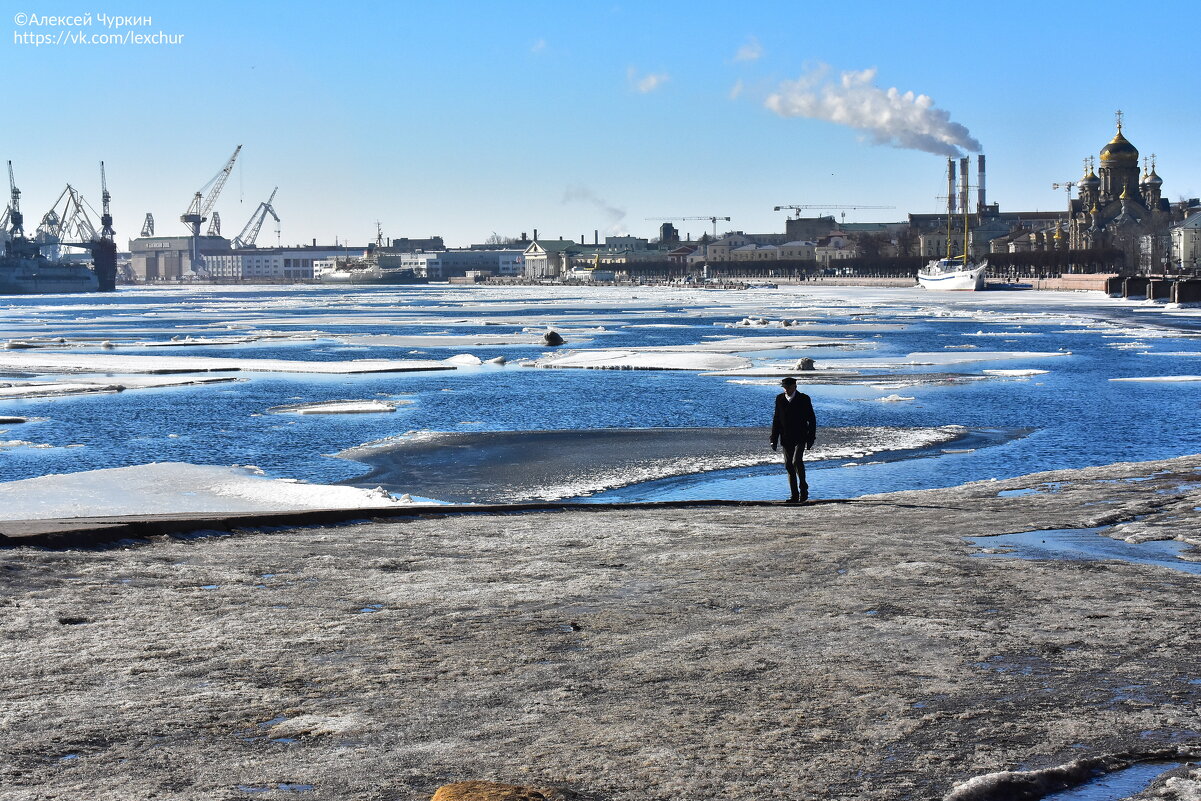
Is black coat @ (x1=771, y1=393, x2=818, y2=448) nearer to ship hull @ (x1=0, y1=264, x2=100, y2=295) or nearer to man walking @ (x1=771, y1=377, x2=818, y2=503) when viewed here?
man walking @ (x1=771, y1=377, x2=818, y2=503)

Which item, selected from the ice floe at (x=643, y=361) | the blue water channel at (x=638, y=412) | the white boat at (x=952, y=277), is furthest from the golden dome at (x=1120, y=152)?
the ice floe at (x=643, y=361)

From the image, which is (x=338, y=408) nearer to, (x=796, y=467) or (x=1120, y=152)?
(x=796, y=467)

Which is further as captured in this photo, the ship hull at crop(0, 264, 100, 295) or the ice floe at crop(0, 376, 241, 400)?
the ship hull at crop(0, 264, 100, 295)

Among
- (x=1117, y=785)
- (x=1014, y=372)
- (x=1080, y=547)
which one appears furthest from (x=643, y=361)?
(x=1117, y=785)

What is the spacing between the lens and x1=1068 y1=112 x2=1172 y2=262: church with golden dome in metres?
142

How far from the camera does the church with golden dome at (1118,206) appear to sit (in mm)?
141500

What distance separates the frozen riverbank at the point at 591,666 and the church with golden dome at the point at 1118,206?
138 m

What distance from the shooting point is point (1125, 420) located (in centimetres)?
2250

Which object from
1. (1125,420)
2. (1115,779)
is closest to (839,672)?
(1115,779)

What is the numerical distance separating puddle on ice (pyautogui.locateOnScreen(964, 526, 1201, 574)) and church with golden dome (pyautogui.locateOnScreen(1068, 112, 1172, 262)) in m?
136

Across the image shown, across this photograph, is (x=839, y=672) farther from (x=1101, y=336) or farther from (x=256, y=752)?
(x=1101, y=336)

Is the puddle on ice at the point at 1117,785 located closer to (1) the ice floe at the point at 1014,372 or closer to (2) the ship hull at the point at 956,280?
(1) the ice floe at the point at 1014,372

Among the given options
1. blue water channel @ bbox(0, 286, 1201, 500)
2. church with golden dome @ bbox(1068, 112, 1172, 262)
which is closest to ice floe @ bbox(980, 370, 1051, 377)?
blue water channel @ bbox(0, 286, 1201, 500)

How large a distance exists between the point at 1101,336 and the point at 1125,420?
1116 inches
